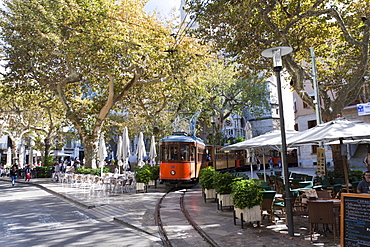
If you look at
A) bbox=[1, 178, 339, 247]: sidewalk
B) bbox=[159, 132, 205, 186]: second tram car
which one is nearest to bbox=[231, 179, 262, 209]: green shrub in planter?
bbox=[1, 178, 339, 247]: sidewalk

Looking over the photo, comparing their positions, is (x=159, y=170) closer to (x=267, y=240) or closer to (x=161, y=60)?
(x=161, y=60)

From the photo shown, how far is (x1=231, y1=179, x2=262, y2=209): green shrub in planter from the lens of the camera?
732 cm

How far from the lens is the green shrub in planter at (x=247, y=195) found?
7.32 meters

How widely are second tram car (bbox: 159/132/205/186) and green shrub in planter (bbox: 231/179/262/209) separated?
922 centimetres

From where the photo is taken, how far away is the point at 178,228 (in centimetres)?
766

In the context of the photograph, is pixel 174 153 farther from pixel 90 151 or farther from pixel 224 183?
pixel 90 151

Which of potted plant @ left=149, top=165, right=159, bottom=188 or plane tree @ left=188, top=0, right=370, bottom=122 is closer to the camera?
plane tree @ left=188, top=0, right=370, bottom=122

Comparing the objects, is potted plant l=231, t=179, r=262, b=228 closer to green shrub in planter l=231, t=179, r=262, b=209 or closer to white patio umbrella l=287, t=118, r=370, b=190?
green shrub in planter l=231, t=179, r=262, b=209

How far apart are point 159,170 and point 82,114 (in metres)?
9.03

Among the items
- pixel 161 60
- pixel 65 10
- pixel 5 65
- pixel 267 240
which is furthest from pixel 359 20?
pixel 5 65

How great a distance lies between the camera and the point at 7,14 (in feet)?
55.4

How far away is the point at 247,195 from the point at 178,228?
6.45ft

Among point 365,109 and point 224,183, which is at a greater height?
point 365,109

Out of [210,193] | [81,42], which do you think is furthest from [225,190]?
[81,42]
